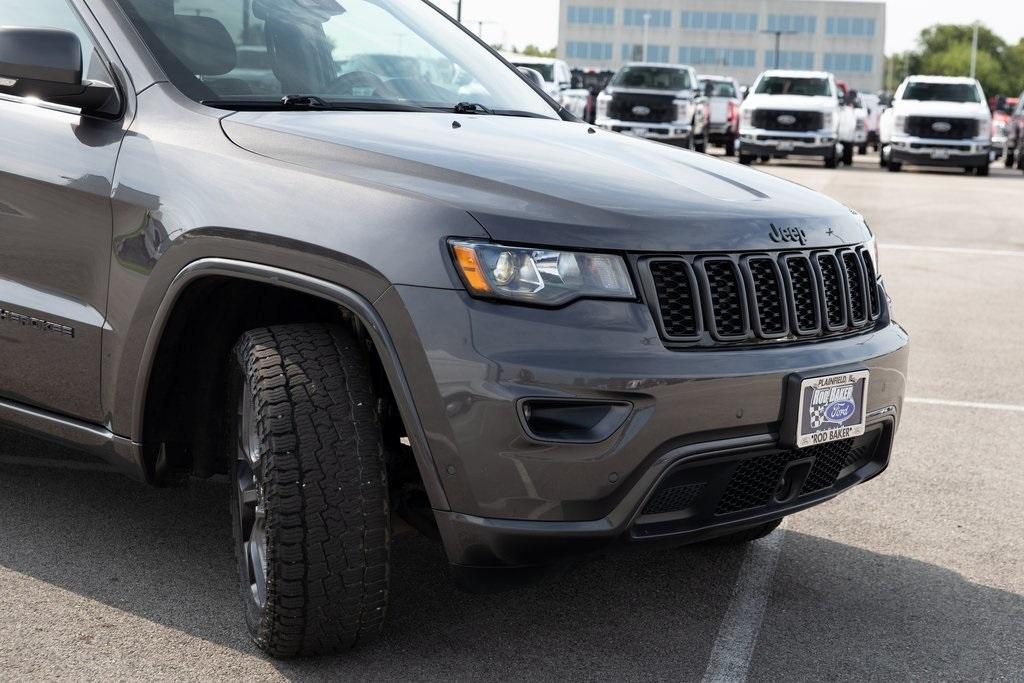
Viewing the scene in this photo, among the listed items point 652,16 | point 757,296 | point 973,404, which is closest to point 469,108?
point 757,296

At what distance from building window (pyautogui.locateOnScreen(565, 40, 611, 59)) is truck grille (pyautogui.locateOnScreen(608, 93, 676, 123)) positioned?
317ft

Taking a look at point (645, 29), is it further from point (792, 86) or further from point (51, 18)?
point (51, 18)

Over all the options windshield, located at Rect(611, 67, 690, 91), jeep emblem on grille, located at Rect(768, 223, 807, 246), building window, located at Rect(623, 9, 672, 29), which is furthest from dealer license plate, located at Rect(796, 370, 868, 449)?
building window, located at Rect(623, 9, 672, 29)

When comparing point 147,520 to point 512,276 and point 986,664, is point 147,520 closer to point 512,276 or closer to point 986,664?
point 512,276

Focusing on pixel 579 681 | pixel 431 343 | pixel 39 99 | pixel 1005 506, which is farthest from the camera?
pixel 1005 506

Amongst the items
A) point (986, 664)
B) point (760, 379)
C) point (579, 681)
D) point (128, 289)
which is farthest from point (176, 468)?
point (986, 664)

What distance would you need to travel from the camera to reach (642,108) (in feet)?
83.7

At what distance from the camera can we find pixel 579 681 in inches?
126

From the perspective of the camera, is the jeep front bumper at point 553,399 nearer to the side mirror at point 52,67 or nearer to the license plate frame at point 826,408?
the license plate frame at point 826,408

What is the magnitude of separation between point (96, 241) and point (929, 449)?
11.2ft

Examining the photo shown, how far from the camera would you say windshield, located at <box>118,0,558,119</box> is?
363 cm

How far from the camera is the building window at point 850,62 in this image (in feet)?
397

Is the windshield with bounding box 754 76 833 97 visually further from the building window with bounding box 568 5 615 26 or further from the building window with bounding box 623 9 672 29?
the building window with bounding box 623 9 672 29

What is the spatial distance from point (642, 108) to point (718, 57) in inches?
3907
